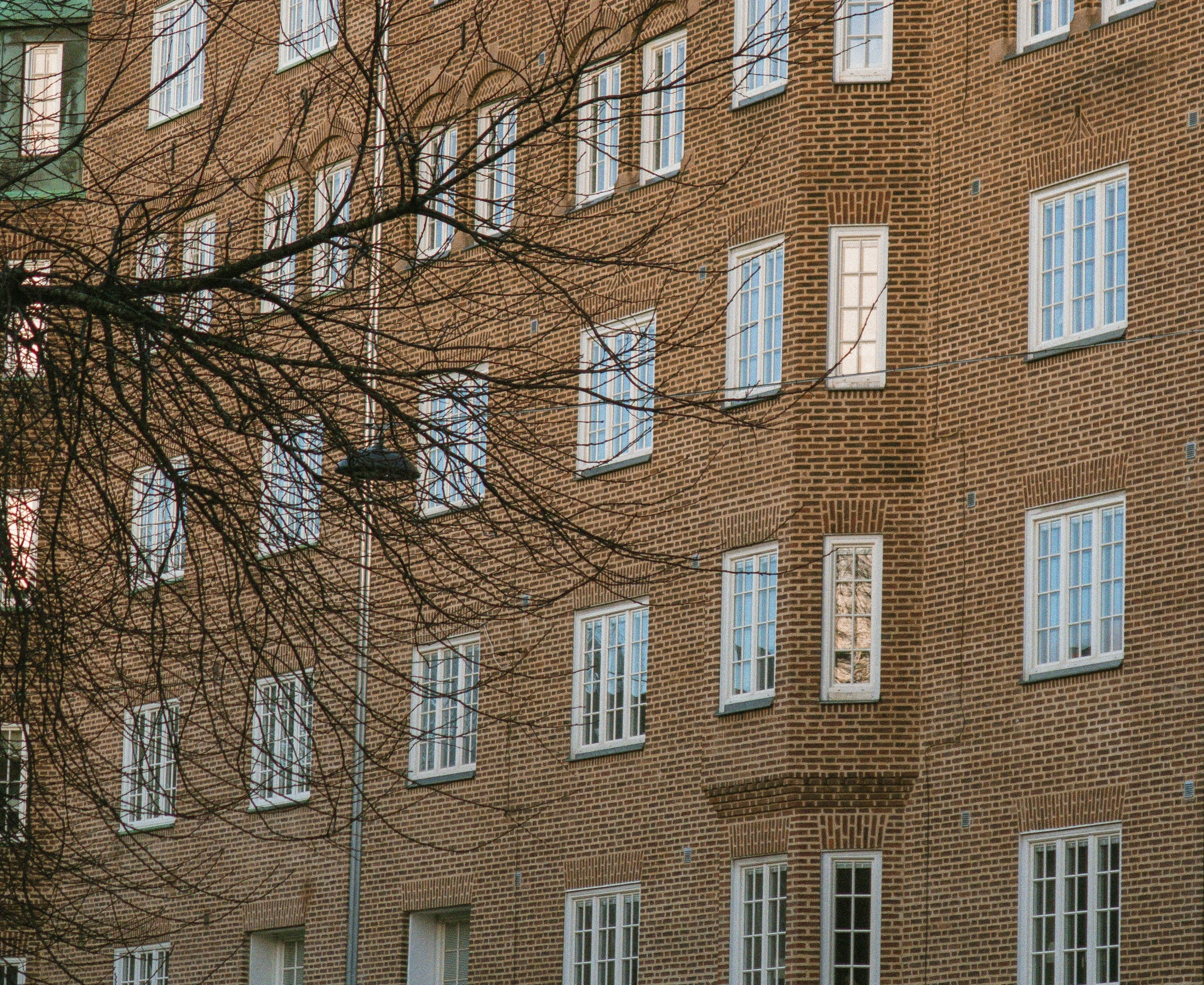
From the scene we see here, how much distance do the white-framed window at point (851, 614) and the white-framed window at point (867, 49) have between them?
577 centimetres

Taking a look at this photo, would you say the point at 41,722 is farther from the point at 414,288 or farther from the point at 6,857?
the point at 414,288

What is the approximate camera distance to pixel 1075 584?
25750 millimetres

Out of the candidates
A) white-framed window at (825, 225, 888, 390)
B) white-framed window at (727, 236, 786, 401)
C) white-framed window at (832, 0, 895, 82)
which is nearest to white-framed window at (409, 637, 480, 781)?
white-framed window at (727, 236, 786, 401)

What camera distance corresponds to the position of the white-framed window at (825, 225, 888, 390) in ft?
92.7

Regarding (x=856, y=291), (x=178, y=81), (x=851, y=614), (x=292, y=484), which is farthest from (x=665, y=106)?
(x=292, y=484)

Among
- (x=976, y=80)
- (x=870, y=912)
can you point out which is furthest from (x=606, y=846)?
(x=976, y=80)

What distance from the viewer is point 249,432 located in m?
10.7

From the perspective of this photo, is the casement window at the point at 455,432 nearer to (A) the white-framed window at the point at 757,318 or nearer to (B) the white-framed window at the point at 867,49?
(A) the white-framed window at the point at 757,318

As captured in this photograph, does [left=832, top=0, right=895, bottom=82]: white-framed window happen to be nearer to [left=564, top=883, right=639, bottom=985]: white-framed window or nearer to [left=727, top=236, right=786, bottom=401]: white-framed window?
[left=727, top=236, right=786, bottom=401]: white-framed window

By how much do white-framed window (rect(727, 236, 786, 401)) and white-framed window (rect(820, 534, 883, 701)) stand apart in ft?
7.73

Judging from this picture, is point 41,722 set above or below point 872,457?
below

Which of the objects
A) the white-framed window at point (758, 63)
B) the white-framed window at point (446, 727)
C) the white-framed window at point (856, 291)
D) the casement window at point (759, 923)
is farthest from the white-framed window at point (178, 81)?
the casement window at point (759, 923)

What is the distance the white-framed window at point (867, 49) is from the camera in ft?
93.7

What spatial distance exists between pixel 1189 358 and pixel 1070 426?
5.60 ft
